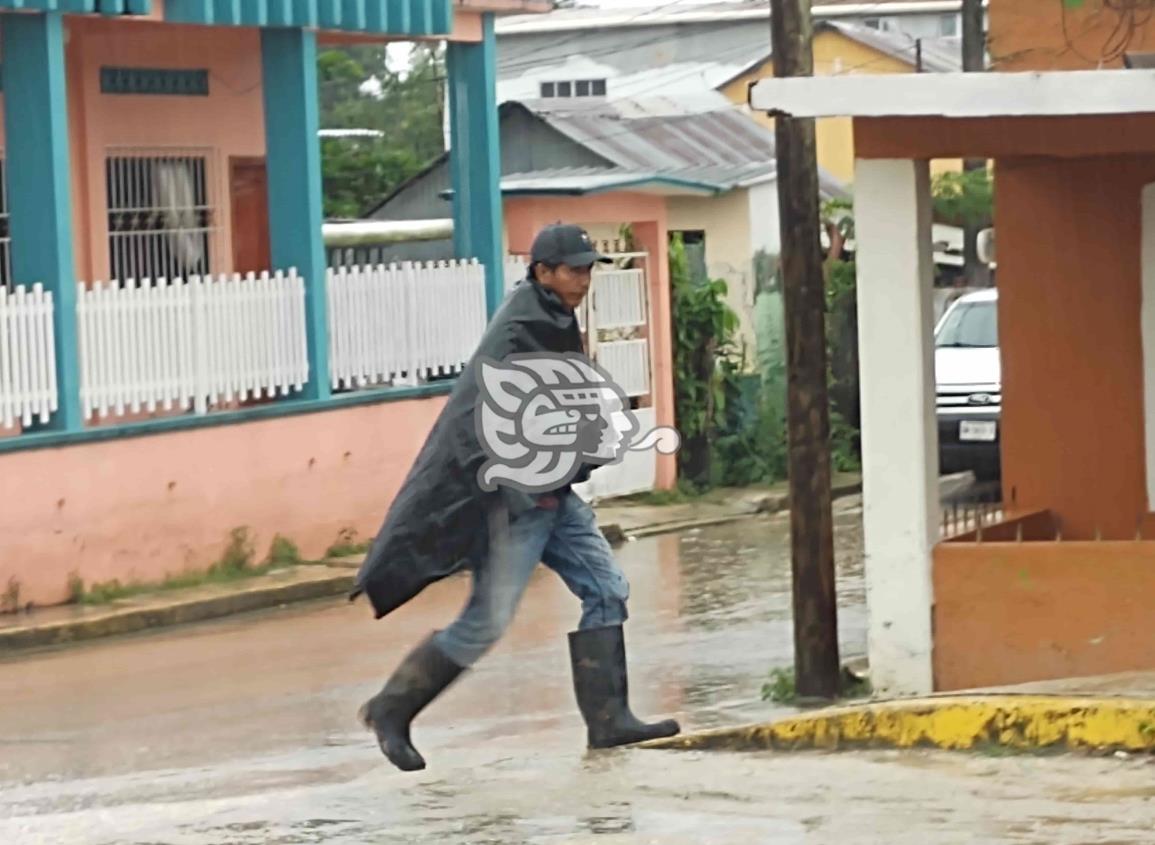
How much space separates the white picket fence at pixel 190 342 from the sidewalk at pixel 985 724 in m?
7.53

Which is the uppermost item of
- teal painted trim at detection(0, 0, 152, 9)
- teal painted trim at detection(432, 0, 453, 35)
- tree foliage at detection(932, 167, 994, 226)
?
teal painted trim at detection(432, 0, 453, 35)

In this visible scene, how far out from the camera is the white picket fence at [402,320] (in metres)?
17.5

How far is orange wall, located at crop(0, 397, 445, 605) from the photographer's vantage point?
573 inches

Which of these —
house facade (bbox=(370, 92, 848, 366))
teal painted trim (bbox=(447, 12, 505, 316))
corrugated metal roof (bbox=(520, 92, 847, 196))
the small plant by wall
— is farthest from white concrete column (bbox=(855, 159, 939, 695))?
corrugated metal roof (bbox=(520, 92, 847, 196))

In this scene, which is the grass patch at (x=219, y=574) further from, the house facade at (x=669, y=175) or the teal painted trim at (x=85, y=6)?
the house facade at (x=669, y=175)

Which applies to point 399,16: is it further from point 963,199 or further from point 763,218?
point 963,199

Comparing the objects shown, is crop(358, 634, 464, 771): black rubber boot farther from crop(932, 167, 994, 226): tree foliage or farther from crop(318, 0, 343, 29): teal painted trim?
crop(932, 167, 994, 226): tree foliage

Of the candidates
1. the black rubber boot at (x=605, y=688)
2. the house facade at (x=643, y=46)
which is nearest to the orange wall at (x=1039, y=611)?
the black rubber boot at (x=605, y=688)

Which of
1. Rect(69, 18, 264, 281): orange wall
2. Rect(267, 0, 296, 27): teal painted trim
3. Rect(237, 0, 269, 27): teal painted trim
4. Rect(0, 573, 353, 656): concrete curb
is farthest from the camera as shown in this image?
Rect(69, 18, 264, 281): orange wall

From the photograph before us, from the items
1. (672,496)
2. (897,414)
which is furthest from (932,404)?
(672,496)

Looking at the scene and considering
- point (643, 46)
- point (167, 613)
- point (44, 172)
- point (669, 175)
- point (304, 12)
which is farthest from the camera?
point (643, 46)

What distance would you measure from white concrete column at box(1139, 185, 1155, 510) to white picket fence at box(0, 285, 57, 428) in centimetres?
675

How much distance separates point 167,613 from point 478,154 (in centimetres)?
573

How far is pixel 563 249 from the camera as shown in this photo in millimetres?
8148
